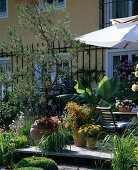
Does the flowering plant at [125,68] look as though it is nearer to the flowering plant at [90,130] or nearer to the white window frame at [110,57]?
the white window frame at [110,57]

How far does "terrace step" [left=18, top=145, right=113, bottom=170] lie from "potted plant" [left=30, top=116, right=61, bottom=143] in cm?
35

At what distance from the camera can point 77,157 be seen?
20.7 feet

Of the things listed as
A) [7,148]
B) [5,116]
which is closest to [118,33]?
[7,148]

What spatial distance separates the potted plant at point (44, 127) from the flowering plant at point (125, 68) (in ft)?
10.9

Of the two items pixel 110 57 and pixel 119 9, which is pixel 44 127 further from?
pixel 119 9

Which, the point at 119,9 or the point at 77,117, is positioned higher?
the point at 119,9

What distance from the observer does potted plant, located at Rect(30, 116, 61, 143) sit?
7004mm

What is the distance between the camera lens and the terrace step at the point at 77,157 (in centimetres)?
598

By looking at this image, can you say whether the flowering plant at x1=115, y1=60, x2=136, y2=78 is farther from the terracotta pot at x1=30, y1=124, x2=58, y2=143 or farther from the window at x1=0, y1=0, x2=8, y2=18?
the window at x1=0, y1=0, x2=8, y2=18

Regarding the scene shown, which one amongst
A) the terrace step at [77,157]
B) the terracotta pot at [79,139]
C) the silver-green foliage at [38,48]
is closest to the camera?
the terrace step at [77,157]

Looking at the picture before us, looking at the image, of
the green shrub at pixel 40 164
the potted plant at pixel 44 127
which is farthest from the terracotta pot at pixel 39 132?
the green shrub at pixel 40 164

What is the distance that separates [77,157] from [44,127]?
43.8 inches

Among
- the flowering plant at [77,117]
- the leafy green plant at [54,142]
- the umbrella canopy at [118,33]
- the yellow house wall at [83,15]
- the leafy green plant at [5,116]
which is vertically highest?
the yellow house wall at [83,15]

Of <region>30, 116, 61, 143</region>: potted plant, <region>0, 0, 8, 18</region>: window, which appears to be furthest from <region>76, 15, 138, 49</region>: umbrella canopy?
<region>0, 0, 8, 18</region>: window
